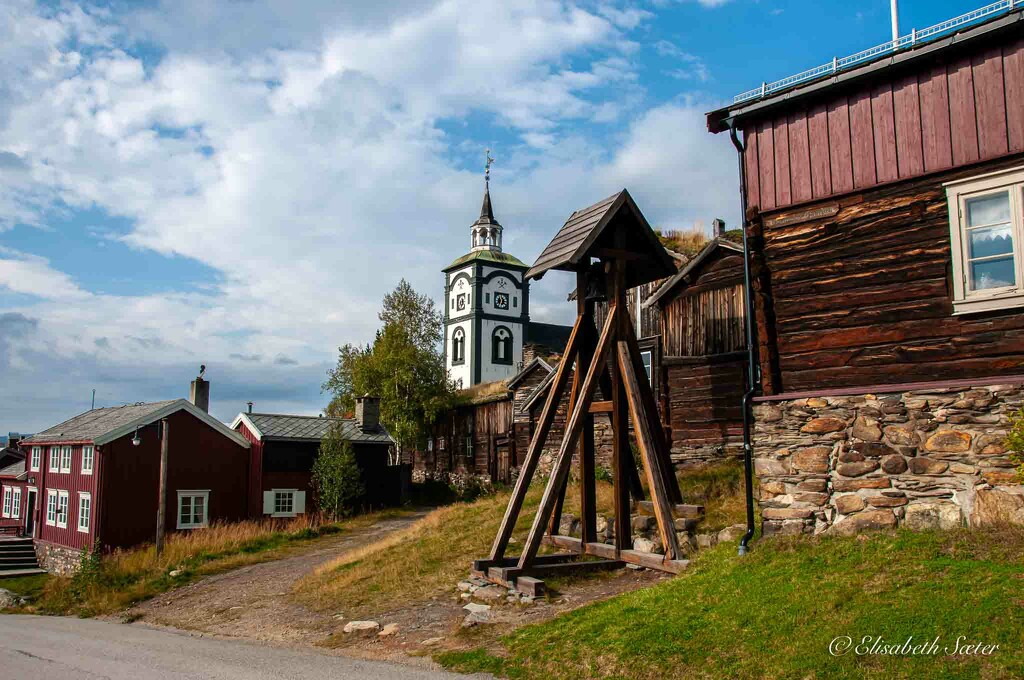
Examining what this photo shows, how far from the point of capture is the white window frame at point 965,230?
372 inches

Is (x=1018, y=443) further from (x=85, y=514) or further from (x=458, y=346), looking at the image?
(x=458, y=346)

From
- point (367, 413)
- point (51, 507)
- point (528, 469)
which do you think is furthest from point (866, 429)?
point (51, 507)

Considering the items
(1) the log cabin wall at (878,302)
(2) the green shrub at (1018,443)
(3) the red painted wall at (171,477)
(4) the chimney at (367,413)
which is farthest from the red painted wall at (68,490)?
(2) the green shrub at (1018,443)

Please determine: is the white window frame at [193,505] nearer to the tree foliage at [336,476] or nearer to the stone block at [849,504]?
the tree foliage at [336,476]

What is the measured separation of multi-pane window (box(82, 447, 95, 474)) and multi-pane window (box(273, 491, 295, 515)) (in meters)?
6.82

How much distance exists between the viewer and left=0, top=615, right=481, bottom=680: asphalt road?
9234 mm

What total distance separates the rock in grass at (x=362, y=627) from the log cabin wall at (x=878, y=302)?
6730 mm

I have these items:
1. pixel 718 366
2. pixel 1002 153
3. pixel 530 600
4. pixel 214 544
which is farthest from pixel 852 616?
pixel 214 544

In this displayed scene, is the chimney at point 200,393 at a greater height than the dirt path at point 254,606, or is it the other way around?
the chimney at point 200,393

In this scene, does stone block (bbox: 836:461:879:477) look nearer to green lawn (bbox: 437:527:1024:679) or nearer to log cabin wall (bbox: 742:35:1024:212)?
green lawn (bbox: 437:527:1024:679)

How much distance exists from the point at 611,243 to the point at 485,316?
51.9 m

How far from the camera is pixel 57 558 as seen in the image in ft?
103

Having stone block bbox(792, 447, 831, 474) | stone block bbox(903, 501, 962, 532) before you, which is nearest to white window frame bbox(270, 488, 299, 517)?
stone block bbox(792, 447, 831, 474)

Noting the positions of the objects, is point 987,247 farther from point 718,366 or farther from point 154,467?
point 154,467
